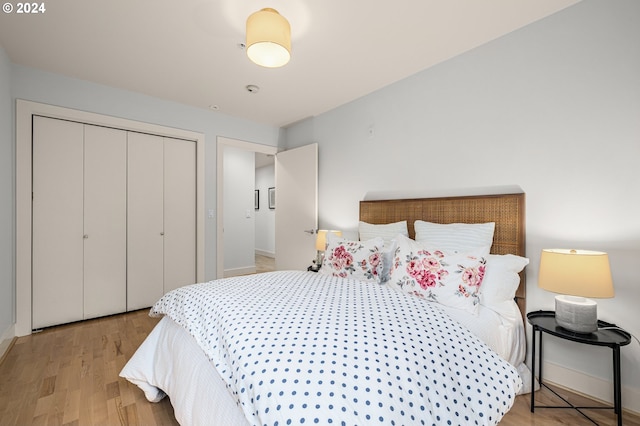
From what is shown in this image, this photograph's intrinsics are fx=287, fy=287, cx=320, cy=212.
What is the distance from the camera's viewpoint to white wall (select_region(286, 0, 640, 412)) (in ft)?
5.47

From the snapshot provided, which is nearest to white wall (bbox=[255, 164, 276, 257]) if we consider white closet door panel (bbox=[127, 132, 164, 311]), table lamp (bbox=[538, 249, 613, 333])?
white closet door panel (bbox=[127, 132, 164, 311])

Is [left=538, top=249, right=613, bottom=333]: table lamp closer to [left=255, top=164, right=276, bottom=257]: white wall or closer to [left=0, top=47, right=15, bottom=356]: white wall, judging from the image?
[left=0, top=47, right=15, bottom=356]: white wall

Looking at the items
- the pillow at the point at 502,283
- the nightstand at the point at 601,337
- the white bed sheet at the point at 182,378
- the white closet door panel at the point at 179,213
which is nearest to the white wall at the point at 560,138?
the nightstand at the point at 601,337

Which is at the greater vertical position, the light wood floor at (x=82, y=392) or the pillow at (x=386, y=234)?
the pillow at (x=386, y=234)

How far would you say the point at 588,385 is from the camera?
69.9 inches

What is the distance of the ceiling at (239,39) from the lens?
6.09 feet

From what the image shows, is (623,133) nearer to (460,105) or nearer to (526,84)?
(526,84)

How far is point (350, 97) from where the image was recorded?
10.7ft

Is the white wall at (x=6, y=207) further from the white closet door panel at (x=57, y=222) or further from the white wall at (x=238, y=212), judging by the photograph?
the white wall at (x=238, y=212)

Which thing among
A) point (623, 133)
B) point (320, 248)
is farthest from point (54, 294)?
point (623, 133)

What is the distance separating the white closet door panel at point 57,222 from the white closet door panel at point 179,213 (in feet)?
2.65

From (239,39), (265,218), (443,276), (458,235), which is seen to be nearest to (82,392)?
(443,276)

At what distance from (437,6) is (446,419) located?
2205mm

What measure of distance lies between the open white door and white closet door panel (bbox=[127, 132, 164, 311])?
1.54 m
